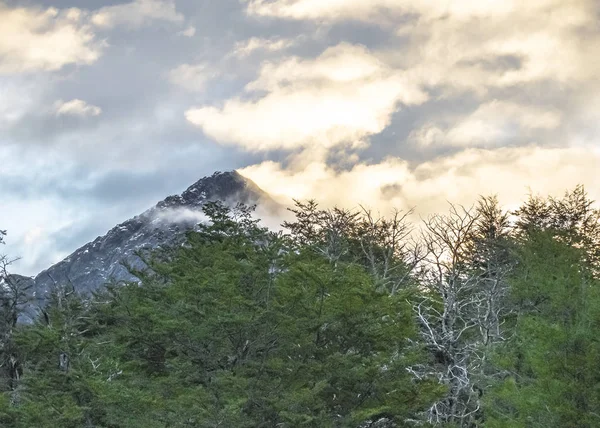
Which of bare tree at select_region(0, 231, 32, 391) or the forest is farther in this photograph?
bare tree at select_region(0, 231, 32, 391)

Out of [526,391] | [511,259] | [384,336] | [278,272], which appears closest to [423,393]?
[384,336]

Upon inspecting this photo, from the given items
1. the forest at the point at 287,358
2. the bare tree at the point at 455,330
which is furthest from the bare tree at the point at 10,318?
the bare tree at the point at 455,330

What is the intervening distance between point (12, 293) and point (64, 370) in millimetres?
9957

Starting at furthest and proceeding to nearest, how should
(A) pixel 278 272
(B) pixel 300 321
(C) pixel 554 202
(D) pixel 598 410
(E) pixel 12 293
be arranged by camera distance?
(C) pixel 554 202, (E) pixel 12 293, (A) pixel 278 272, (B) pixel 300 321, (D) pixel 598 410

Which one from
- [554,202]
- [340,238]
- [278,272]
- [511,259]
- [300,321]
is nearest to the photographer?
[300,321]

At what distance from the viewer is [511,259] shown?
136 ft

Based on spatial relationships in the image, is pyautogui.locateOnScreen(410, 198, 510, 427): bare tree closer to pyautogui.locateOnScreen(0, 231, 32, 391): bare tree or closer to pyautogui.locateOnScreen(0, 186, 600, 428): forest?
pyautogui.locateOnScreen(0, 186, 600, 428): forest

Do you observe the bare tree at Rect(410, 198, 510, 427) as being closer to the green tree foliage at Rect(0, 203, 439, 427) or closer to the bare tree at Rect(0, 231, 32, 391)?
the green tree foliage at Rect(0, 203, 439, 427)

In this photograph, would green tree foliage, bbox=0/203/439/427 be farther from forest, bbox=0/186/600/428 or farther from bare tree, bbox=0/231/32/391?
bare tree, bbox=0/231/32/391

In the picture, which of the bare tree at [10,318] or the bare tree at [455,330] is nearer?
the bare tree at [455,330]

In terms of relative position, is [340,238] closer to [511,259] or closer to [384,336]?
[511,259]

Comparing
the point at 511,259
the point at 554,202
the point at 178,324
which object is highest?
the point at 554,202

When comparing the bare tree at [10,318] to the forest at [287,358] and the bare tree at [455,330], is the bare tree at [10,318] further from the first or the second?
the bare tree at [455,330]

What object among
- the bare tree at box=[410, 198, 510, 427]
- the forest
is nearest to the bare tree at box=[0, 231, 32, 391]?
the forest
